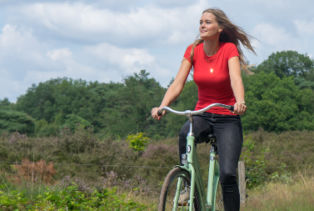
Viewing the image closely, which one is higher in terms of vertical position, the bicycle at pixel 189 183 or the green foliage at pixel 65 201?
the bicycle at pixel 189 183

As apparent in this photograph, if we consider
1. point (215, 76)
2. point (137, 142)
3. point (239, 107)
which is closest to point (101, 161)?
point (137, 142)

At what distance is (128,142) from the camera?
1689 centimetres

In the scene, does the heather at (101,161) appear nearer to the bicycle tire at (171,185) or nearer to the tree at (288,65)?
the bicycle tire at (171,185)

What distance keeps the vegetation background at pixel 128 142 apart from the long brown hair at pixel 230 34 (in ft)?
0.89

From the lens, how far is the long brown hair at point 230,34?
4.18m

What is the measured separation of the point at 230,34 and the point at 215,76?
19.8 inches

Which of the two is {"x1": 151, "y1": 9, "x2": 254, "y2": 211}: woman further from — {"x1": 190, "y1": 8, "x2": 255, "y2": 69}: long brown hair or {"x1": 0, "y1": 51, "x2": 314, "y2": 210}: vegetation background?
{"x1": 0, "y1": 51, "x2": 314, "y2": 210}: vegetation background

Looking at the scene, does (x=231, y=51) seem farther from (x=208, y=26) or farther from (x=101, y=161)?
(x=101, y=161)

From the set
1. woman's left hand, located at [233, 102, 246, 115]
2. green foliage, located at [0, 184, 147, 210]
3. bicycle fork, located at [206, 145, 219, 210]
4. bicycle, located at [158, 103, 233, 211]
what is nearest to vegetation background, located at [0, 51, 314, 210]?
green foliage, located at [0, 184, 147, 210]

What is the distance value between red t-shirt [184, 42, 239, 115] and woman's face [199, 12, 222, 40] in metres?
0.15

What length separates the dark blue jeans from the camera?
3922 millimetres

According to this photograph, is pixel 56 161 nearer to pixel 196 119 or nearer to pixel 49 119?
pixel 196 119

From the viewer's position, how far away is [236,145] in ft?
13.0

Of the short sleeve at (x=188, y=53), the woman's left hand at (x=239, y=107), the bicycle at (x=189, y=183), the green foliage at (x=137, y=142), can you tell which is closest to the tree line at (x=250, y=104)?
the green foliage at (x=137, y=142)
